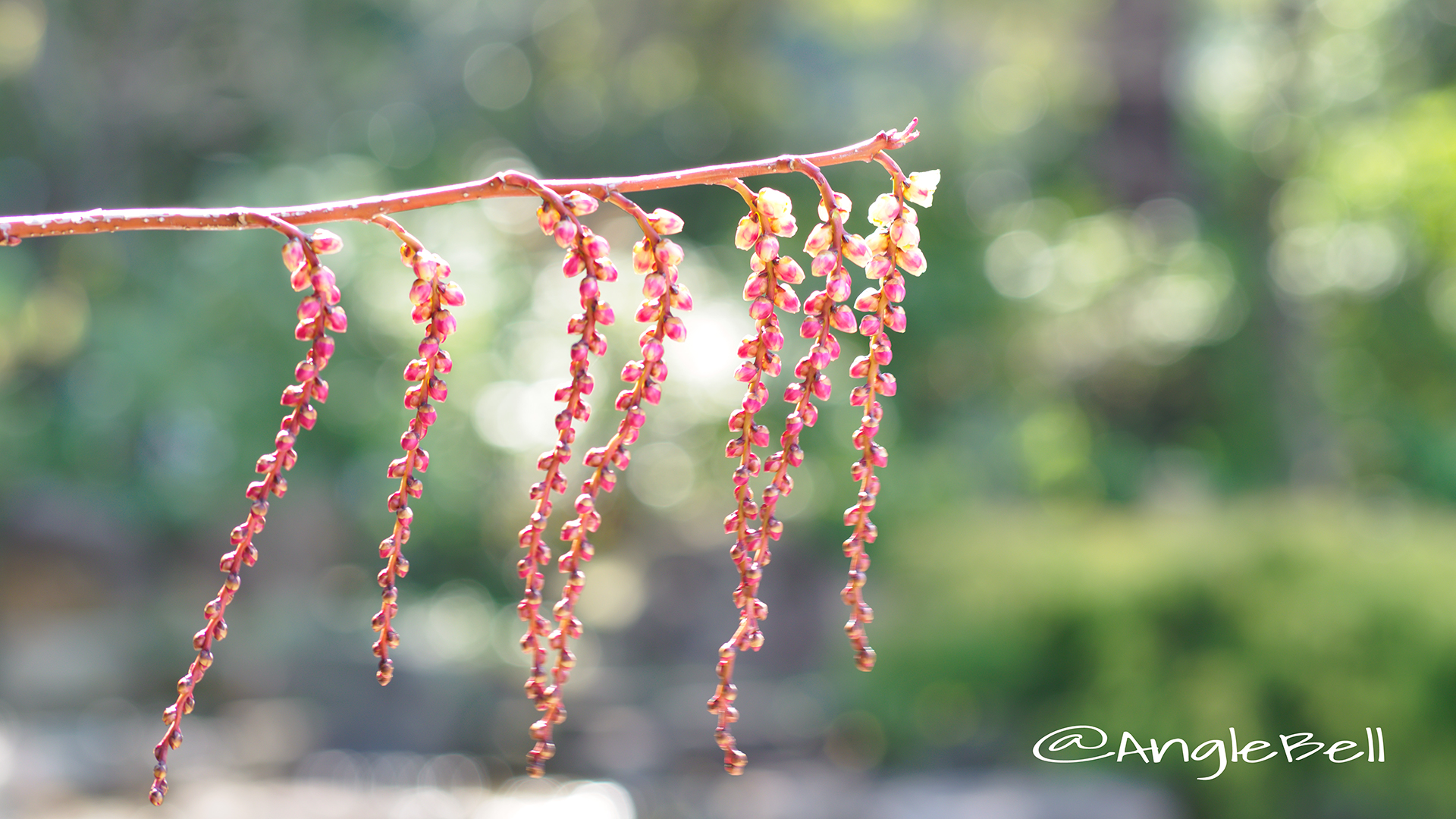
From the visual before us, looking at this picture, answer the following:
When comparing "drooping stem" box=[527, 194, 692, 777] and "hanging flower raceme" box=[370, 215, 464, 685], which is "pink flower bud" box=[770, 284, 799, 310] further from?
"hanging flower raceme" box=[370, 215, 464, 685]

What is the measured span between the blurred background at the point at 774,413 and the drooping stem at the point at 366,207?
4.54m

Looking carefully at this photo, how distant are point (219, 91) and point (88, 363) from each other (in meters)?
3.94

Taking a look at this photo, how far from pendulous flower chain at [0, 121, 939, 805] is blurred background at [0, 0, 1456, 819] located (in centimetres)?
442

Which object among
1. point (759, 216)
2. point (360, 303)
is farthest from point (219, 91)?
point (759, 216)

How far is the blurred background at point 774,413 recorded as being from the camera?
18.2ft

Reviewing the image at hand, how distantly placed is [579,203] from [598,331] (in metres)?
0.10

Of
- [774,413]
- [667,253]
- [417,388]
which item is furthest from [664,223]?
[774,413]

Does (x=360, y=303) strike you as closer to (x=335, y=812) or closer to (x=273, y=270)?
(x=273, y=270)

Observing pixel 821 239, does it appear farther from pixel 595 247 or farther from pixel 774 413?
pixel 774 413

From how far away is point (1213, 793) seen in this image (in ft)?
16.2

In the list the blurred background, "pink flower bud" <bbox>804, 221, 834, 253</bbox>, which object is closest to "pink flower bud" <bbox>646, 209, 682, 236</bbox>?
"pink flower bud" <bbox>804, 221, 834, 253</bbox>

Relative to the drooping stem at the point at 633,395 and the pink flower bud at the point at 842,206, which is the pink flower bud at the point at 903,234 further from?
the drooping stem at the point at 633,395

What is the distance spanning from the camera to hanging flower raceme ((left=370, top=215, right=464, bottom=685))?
34.4 inches

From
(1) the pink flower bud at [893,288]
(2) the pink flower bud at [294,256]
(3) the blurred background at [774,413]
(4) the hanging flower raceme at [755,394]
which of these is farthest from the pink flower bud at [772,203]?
(3) the blurred background at [774,413]
